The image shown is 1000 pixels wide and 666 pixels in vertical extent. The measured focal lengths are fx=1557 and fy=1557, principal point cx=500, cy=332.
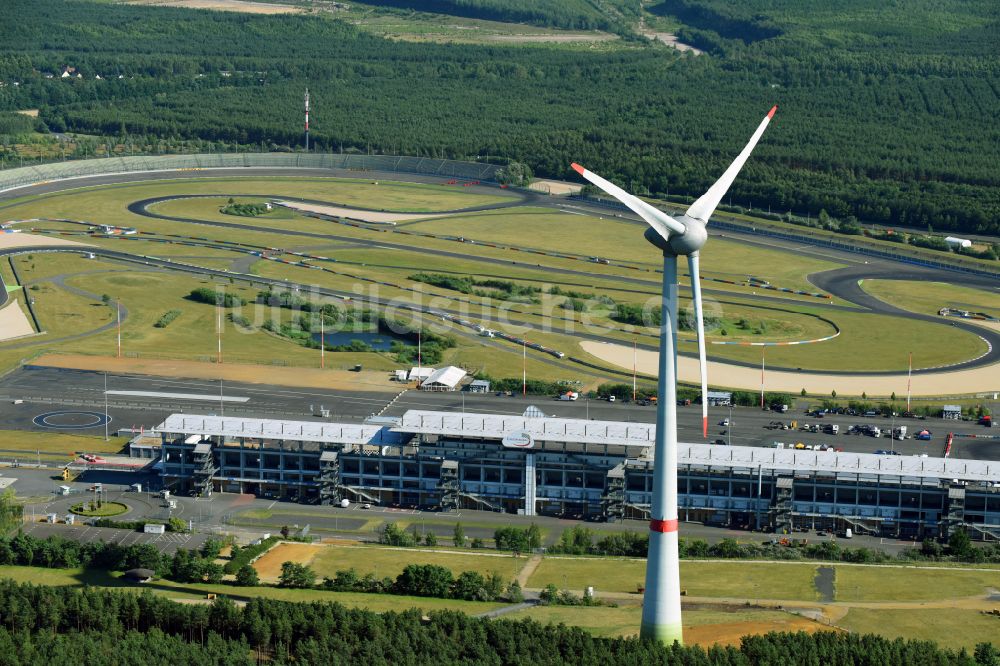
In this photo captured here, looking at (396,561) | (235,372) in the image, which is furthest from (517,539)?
(235,372)

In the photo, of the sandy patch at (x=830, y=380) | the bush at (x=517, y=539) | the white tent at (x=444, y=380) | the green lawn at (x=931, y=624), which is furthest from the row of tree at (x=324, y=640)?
the sandy patch at (x=830, y=380)

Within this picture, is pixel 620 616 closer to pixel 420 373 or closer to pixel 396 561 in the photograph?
pixel 396 561

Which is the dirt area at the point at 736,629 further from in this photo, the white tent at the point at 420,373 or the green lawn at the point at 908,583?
the white tent at the point at 420,373

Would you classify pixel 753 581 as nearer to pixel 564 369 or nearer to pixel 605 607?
pixel 605 607

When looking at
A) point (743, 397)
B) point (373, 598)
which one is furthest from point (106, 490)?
point (743, 397)

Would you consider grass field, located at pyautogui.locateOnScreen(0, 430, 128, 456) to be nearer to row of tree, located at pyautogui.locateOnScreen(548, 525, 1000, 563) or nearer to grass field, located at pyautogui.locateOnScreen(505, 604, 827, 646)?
row of tree, located at pyautogui.locateOnScreen(548, 525, 1000, 563)

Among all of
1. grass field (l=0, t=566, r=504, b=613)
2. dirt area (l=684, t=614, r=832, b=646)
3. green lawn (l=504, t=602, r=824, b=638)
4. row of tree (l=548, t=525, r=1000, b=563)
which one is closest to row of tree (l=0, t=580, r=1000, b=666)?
dirt area (l=684, t=614, r=832, b=646)
